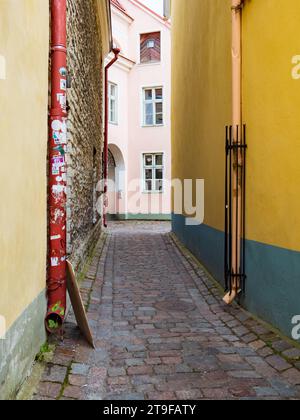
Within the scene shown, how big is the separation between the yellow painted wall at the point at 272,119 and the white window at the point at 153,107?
51.7ft

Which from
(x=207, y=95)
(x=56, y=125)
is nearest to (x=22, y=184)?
(x=56, y=125)

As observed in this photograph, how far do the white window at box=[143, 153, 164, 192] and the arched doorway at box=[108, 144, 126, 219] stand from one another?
1.02 meters

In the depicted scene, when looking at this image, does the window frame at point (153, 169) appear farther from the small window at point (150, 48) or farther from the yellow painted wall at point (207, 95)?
the yellow painted wall at point (207, 95)

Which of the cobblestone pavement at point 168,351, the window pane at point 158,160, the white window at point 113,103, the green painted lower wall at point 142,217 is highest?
the white window at point 113,103

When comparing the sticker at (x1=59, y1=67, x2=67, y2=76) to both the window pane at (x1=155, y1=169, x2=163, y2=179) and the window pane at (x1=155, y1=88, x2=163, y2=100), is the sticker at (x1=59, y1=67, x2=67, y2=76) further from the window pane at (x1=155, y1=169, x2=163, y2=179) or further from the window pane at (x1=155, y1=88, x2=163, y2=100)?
the window pane at (x1=155, y1=88, x2=163, y2=100)

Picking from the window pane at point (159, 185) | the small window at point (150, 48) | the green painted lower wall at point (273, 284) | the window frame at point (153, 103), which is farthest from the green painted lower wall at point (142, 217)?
the green painted lower wall at point (273, 284)

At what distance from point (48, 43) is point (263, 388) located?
10.9 ft

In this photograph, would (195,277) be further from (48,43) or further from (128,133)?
(128,133)

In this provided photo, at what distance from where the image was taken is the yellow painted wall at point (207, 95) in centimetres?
614

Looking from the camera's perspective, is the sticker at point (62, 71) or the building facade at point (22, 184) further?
the sticker at point (62, 71)

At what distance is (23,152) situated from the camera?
310 centimetres

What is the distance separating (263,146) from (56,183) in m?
2.05

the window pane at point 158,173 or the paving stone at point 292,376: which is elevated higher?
the window pane at point 158,173

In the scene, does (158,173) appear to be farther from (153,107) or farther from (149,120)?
(153,107)
